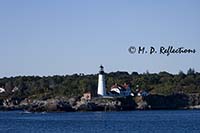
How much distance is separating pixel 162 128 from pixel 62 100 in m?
54.5

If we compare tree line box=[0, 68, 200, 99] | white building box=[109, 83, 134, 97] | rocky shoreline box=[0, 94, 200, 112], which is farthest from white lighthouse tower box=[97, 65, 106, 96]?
tree line box=[0, 68, 200, 99]

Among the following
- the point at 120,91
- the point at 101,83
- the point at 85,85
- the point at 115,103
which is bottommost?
the point at 115,103

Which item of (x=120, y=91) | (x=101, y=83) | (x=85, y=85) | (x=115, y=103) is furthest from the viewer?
(x=85, y=85)

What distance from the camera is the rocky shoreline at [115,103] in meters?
120

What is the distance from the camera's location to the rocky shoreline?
120 m

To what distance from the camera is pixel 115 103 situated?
12144 cm

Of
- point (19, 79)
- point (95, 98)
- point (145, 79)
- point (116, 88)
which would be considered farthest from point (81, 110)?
point (19, 79)

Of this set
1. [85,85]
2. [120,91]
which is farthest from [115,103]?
[85,85]

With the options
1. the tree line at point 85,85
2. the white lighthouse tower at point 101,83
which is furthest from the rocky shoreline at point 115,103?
the tree line at point 85,85

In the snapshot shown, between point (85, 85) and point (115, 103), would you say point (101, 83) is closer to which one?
point (115, 103)

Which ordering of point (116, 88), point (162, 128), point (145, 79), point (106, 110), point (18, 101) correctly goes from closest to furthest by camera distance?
point (162, 128) → point (106, 110) → point (116, 88) → point (18, 101) → point (145, 79)

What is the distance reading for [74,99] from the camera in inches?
4938

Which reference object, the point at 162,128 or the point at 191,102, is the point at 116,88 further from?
the point at 162,128

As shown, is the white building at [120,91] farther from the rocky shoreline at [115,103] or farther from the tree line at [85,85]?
the tree line at [85,85]
